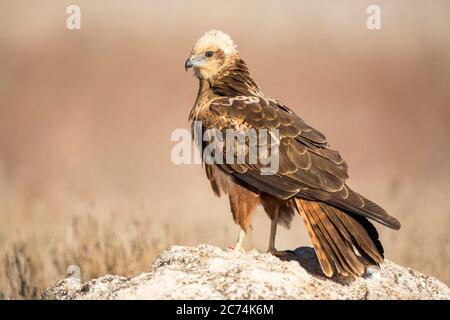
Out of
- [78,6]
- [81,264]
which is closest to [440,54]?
[78,6]

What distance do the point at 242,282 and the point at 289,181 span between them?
1407 mm

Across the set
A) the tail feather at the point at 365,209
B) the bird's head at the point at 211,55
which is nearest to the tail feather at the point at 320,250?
the tail feather at the point at 365,209

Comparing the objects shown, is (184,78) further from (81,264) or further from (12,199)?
(81,264)

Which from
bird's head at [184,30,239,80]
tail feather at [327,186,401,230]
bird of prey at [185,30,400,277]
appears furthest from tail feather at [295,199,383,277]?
bird's head at [184,30,239,80]

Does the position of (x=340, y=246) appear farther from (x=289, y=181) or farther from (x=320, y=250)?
(x=289, y=181)

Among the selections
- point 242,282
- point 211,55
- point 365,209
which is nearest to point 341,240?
point 365,209

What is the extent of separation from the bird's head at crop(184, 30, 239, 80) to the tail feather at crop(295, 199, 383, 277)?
2.22 metres

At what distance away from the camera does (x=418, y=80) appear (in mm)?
18750

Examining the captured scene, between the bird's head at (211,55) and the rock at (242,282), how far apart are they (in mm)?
2276

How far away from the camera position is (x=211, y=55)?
8875 mm

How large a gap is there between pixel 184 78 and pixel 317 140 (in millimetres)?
11565

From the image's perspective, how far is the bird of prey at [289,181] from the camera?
269 inches

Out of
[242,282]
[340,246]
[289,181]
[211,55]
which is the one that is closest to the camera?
[242,282]

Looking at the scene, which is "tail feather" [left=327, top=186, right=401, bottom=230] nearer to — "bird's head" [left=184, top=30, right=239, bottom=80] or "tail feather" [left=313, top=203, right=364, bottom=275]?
"tail feather" [left=313, top=203, right=364, bottom=275]
